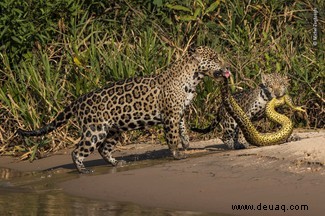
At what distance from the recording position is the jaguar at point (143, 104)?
1049 centimetres

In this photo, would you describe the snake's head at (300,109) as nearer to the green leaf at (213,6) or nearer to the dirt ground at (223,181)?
the dirt ground at (223,181)

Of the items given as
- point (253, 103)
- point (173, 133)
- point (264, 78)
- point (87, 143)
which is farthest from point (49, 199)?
point (264, 78)

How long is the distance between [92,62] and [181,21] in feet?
5.07

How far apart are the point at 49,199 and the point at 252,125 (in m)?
2.53

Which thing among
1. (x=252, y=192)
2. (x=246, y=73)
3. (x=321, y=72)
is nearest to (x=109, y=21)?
(x=246, y=73)

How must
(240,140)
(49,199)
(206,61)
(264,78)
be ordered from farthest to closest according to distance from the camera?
(264,78)
(240,140)
(206,61)
(49,199)

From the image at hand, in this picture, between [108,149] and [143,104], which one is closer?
[143,104]

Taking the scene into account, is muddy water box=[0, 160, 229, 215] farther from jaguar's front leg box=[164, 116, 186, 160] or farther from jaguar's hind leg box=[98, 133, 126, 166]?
jaguar's front leg box=[164, 116, 186, 160]

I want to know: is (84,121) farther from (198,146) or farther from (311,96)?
(311,96)

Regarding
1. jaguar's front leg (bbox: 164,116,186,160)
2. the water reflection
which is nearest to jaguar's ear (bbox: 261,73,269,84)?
jaguar's front leg (bbox: 164,116,186,160)

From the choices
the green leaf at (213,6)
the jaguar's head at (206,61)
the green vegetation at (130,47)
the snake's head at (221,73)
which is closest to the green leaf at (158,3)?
→ the green vegetation at (130,47)

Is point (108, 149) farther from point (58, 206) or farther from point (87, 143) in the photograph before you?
point (58, 206)

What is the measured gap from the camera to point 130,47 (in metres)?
12.9

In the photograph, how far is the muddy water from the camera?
8.36 meters
